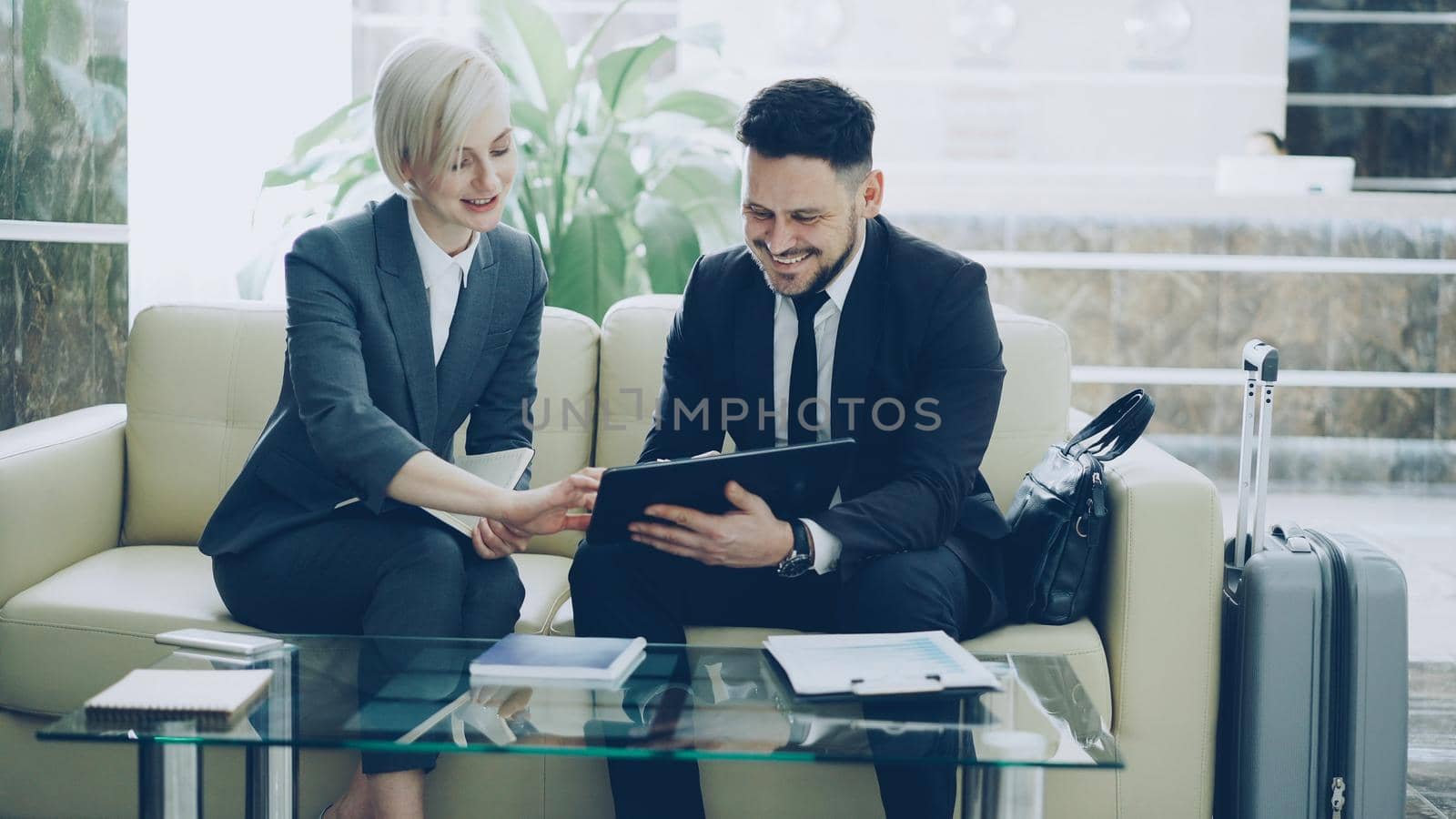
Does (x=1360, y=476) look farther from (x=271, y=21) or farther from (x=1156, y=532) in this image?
(x=271, y=21)

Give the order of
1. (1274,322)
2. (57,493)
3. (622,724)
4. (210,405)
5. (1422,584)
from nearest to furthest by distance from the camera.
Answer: (622,724), (57,493), (210,405), (1422,584), (1274,322)

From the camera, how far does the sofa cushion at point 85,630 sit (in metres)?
1.78

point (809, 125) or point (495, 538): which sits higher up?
point (809, 125)

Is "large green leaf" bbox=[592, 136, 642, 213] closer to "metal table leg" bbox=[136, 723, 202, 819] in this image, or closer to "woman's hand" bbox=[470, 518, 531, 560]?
"woman's hand" bbox=[470, 518, 531, 560]

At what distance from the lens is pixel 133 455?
7.22 feet

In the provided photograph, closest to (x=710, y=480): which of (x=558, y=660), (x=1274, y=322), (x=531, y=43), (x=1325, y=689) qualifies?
(x=558, y=660)

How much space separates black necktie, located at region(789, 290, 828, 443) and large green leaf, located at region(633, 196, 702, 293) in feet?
3.59

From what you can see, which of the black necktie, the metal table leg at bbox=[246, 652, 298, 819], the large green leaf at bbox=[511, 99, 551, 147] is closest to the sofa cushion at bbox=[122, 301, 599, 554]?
the black necktie

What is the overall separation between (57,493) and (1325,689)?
185cm

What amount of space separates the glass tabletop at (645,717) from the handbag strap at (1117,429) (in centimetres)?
45

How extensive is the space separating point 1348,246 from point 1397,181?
1259 mm

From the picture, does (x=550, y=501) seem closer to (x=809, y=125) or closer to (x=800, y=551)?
(x=800, y=551)

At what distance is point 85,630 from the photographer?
179cm

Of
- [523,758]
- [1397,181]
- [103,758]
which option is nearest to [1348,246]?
[1397,181]
